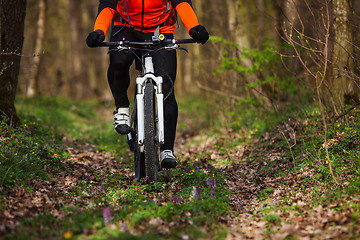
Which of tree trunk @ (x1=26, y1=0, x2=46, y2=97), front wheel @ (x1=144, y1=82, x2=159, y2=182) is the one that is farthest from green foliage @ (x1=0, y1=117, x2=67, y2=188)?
tree trunk @ (x1=26, y1=0, x2=46, y2=97)

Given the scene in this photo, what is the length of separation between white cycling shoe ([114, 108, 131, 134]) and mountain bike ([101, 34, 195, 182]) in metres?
0.33

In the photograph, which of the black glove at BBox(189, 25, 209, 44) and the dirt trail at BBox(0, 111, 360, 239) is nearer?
the dirt trail at BBox(0, 111, 360, 239)

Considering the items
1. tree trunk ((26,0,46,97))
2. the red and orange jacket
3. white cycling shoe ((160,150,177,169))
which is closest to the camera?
white cycling shoe ((160,150,177,169))

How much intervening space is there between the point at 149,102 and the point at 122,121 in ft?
2.35

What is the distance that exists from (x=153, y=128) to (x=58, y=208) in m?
1.26

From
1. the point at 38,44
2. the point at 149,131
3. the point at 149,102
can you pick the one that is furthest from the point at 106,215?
the point at 38,44

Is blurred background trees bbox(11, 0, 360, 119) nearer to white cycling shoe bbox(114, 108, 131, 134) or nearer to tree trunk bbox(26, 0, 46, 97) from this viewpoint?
tree trunk bbox(26, 0, 46, 97)

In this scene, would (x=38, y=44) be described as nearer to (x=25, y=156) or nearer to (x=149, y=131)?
(x=25, y=156)

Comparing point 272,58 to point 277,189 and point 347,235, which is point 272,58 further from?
point 347,235

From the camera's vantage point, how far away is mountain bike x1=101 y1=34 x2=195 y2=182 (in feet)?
14.2

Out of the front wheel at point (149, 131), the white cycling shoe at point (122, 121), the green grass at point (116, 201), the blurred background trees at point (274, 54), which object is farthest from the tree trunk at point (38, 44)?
the front wheel at point (149, 131)

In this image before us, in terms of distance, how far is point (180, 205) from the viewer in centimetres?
382

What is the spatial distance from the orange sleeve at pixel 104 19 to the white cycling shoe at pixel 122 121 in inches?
39.5

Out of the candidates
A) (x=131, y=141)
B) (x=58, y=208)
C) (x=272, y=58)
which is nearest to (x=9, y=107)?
(x=131, y=141)
